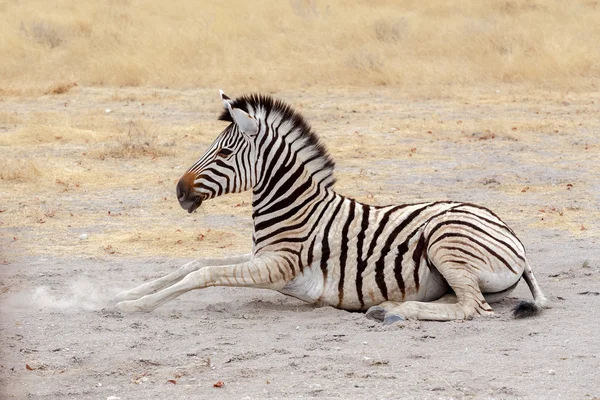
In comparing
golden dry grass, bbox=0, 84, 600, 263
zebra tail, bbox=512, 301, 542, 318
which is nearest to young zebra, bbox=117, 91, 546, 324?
zebra tail, bbox=512, 301, 542, 318

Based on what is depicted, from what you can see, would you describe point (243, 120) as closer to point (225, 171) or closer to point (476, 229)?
point (225, 171)

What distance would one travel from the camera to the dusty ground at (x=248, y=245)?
4852 millimetres

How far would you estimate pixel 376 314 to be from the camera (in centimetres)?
580

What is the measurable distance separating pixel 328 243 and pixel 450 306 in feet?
2.88

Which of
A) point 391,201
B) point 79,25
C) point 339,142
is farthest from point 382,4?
point 391,201

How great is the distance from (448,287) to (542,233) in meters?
2.71

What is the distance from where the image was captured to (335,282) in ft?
20.0

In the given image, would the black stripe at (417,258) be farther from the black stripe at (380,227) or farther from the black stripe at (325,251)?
the black stripe at (325,251)

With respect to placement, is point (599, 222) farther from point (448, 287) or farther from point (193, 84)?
point (193, 84)

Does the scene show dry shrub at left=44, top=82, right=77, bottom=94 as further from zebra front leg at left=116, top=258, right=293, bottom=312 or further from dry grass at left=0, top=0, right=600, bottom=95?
zebra front leg at left=116, top=258, right=293, bottom=312

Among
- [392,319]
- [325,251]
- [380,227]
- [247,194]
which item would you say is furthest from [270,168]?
[247,194]

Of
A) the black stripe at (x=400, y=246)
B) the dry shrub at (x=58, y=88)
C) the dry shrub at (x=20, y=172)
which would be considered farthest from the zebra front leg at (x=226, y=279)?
the dry shrub at (x=58, y=88)

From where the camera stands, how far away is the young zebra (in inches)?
234

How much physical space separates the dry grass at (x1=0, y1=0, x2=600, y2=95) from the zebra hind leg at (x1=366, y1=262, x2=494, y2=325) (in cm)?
1144
